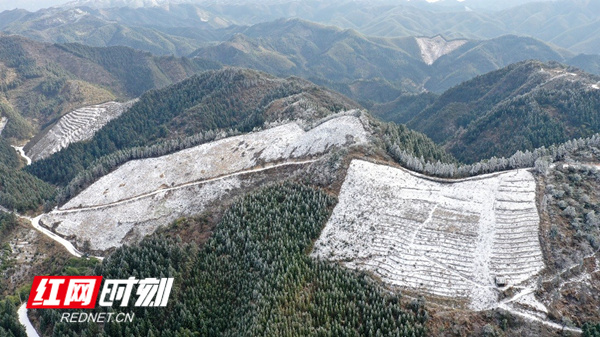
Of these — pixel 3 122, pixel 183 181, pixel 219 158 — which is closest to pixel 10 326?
pixel 183 181

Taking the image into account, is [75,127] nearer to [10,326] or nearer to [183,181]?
[183,181]

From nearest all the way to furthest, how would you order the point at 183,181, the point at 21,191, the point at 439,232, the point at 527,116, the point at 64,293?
the point at 64,293 < the point at 439,232 < the point at 183,181 < the point at 21,191 < the point at 527,116

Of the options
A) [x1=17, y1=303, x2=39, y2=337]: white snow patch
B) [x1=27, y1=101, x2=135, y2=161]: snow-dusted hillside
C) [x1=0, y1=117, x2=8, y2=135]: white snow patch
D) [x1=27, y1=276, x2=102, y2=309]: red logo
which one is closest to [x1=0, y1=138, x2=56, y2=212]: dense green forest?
[x1=27, y1=101, x2=135, y2=161]: snow-dusted hillside

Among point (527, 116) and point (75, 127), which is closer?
point (527, 116)

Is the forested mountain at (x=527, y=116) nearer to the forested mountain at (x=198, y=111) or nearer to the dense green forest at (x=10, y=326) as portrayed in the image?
the forested mountain at (x=198, y=111)

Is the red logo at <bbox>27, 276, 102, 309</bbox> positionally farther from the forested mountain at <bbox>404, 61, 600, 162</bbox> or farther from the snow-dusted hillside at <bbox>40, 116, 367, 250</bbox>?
the forested mountain at <bbox>404, 61, 600, 162</bbox>

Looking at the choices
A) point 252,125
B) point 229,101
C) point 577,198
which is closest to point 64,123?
point 229,101
